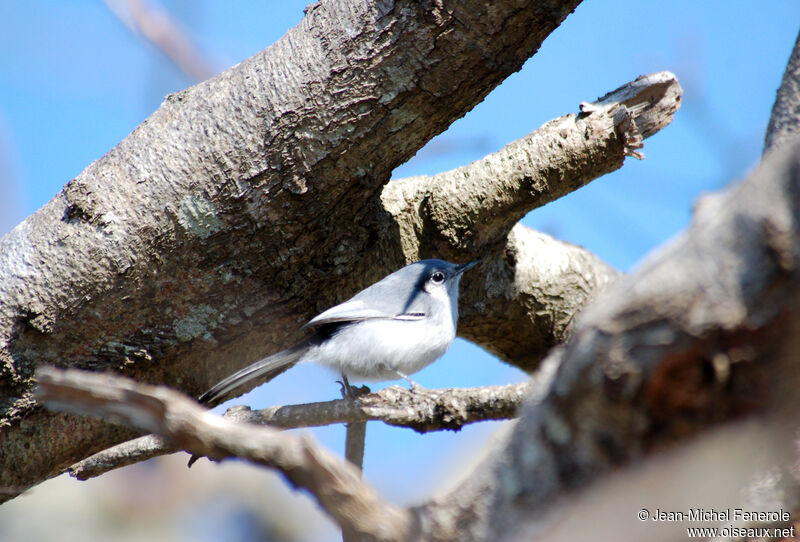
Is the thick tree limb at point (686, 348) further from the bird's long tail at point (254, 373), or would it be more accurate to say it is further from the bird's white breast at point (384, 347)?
the bird's white breast at point (384, 347)

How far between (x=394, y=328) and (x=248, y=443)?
5.42ft

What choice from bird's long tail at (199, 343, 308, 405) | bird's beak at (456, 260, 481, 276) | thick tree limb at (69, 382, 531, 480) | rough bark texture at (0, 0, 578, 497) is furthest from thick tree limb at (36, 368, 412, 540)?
bird's beak at (456, 260, 481, 276)

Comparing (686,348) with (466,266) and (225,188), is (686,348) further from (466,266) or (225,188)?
(466,266)

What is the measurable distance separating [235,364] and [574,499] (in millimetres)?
1620

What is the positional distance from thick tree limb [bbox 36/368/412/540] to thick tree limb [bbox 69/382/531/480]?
0.75 meters

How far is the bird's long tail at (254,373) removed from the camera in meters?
2.18

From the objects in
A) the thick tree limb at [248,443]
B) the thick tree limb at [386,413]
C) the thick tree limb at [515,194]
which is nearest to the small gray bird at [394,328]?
the thick tree limb at [515,194]


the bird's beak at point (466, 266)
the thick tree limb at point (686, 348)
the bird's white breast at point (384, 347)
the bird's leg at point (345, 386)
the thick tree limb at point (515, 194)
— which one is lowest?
the thick tree limb at point (686, 348)

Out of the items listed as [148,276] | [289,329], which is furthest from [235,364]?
[148,276]

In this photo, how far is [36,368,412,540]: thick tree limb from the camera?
→ 3.29 feet

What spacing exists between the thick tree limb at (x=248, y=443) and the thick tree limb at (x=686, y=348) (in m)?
0.30

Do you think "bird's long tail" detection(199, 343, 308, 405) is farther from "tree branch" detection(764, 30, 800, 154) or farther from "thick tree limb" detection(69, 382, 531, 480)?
"tree branch" detection(764, 30, 800, 154)

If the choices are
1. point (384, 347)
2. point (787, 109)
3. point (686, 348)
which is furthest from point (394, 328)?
point (686, 348)

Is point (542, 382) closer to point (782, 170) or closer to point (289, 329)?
point (782, 170)
